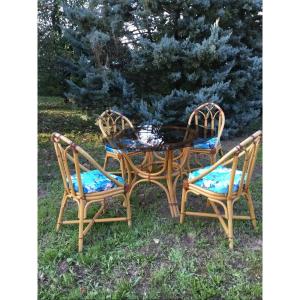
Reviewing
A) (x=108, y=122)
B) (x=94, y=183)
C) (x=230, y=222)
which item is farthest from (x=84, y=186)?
(x=108, y=122)

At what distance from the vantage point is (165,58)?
181 inches

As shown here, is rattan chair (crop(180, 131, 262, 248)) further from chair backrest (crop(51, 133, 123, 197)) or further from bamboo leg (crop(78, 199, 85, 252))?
bamboo leg (crop(78, 199, 85, 252))

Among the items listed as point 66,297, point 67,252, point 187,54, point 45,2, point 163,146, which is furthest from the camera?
point 45,2

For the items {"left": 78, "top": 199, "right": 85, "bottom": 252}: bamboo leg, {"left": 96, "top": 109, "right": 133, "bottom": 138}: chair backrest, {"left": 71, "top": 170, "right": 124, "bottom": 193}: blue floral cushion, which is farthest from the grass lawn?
{"left": 96, "top": 109, "right": 133, "bottom": 138}: chair backrest

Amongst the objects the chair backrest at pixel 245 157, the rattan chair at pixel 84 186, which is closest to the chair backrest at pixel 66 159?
the rattan chair at pixel 84 186

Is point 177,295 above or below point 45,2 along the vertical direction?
below

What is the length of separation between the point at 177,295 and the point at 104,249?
62 centimetres

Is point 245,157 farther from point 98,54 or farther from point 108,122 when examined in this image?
point 98,54

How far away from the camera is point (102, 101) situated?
4.84 m

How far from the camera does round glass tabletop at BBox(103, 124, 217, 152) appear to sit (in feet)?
7.79

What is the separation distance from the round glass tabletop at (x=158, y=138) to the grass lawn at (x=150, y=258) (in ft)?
1.94
